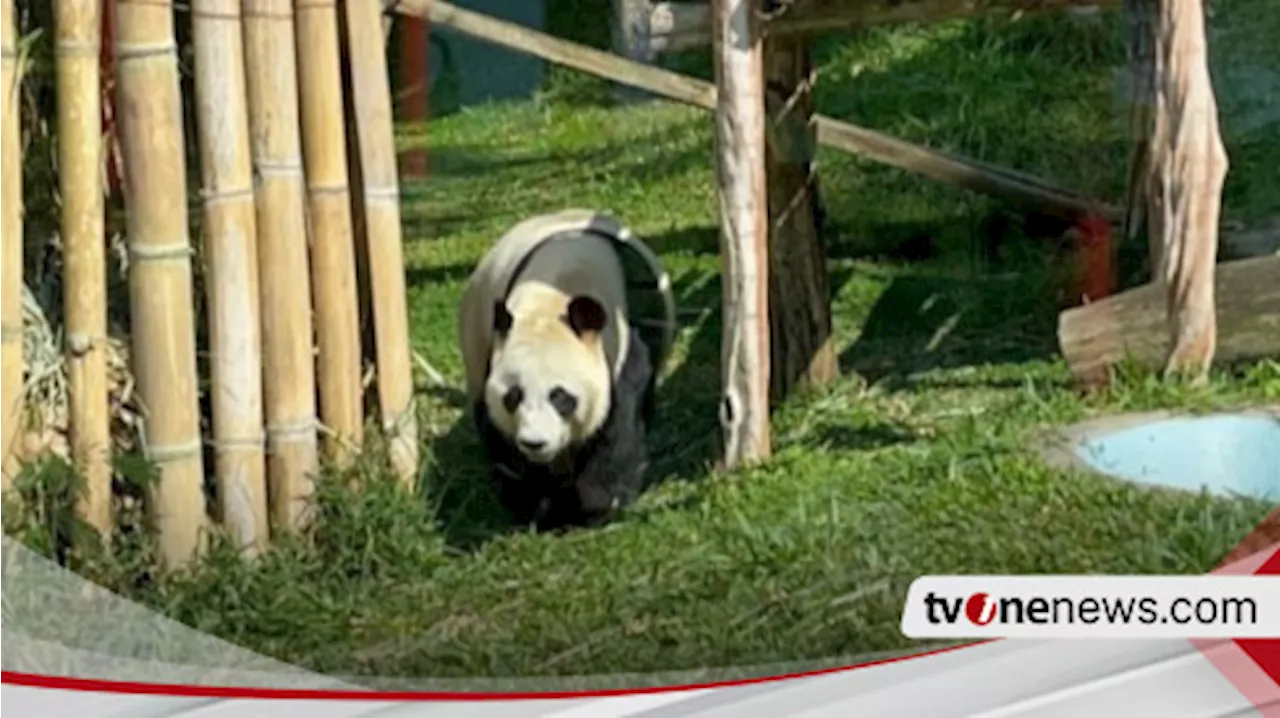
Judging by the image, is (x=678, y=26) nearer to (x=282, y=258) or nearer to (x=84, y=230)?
(x=282, y=258)

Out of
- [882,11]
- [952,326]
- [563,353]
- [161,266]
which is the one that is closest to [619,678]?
[563,353]

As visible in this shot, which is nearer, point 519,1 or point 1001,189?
point 519,1

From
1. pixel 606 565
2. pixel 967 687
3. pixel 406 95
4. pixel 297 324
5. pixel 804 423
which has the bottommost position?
pixel 967 687

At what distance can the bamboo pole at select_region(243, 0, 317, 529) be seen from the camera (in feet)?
5.82

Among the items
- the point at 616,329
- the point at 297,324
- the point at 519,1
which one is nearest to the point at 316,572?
the point at 297,324

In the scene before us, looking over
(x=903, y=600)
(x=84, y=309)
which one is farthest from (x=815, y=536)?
(x=84, y=309)

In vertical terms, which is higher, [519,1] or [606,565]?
[519,1]

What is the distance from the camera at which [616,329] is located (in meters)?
1.91

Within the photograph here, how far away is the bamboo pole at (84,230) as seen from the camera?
176cm

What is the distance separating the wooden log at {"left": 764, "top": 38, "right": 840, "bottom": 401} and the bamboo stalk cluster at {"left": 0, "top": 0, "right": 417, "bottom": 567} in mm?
342

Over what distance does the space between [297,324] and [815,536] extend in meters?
0.51

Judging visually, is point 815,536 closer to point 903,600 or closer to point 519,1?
point 903,600

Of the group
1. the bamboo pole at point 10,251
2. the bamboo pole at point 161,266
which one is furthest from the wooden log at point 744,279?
the bamboo pole at point 10,251

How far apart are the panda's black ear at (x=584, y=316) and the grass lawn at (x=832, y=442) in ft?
0.34
